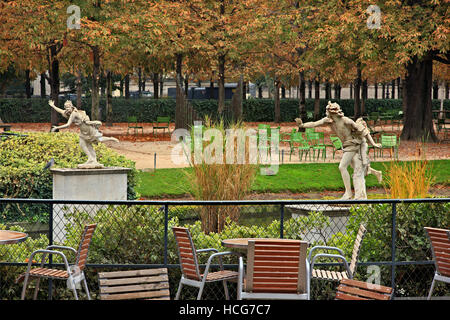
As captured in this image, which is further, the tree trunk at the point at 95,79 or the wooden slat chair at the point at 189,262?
the tree trunk at the point at 95,79

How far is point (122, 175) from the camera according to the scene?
1213 cm

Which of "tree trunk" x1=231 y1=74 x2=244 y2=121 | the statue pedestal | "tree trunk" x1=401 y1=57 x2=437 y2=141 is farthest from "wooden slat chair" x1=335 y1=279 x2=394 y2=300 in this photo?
"tree trunk" x1=401 y1=57 x2=437 y2=141

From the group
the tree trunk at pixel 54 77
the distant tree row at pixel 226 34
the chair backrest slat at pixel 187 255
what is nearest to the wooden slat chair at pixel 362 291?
the chair backrest slat at pixel 187 255

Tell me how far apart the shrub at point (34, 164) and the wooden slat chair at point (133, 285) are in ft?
24.2

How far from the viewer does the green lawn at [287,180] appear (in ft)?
52.9

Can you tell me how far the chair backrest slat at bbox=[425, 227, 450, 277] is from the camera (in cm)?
628

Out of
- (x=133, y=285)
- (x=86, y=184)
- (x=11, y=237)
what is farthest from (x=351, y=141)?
(x=133, y=285)

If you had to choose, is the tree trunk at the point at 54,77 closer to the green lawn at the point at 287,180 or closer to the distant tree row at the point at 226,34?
the distant tree row at the point at 226,34

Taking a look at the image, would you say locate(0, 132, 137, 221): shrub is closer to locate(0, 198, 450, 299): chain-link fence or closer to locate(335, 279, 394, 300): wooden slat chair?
Answer: locate(0, 198, 450, 299): chain-link fence

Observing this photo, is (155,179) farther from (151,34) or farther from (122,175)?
(151,34)

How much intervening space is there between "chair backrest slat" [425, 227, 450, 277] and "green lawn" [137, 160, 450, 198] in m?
9.38

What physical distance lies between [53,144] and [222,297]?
8288 mm

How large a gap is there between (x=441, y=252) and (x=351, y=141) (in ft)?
17.2

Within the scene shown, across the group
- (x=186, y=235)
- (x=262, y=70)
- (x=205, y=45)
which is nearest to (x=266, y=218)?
(x=186, y=235)
